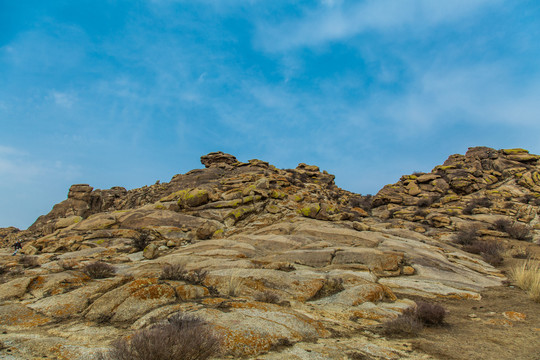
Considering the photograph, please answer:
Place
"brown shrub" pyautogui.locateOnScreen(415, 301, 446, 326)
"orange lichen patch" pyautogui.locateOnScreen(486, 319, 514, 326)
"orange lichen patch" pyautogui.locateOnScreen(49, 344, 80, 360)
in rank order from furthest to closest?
"orange lichen patch" pyautogui.locateOnScreen(486, 319, 514, 326)
"brown shrub" pyautogui.locateOnScreen(415, 301, 446, 326)
"orange lichen patch" pyautogui.locateOnScreen(49, 344, 80, 360)

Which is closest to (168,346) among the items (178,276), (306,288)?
(178,276)

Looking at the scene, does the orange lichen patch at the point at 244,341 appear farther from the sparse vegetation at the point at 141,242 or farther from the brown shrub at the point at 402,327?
the sparse vegetation at the point at 141,242

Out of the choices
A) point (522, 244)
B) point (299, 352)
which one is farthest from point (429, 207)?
point (299, 352)

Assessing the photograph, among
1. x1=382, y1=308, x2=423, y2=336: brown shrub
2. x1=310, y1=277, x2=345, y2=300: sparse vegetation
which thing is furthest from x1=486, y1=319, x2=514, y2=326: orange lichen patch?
x1=310, y1=277, x2=345, y2=300: sparse vegetation

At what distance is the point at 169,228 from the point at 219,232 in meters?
3.11

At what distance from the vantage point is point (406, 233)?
18.2 meters

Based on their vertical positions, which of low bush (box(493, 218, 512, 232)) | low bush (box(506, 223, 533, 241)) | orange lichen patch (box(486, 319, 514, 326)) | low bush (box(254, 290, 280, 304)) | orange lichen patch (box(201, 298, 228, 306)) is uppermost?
low bush (box(493, 218, 512, 232))

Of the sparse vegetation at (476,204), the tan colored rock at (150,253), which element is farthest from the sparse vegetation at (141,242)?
the sparse vegetation at (476,204)

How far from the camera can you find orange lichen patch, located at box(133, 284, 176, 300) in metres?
5.72

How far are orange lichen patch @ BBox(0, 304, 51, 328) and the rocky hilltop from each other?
3 centimetres

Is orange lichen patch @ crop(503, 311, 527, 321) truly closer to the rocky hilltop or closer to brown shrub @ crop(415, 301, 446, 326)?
the rocky hilltop

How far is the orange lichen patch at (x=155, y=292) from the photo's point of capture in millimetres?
5716

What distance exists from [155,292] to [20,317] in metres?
2.61

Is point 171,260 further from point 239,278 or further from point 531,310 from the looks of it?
point 531,310
